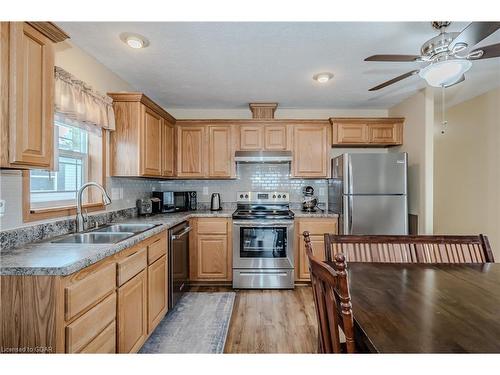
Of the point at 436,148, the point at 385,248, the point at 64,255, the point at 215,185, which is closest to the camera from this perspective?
the point at 64,255

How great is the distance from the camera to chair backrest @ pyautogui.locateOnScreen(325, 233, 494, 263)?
173cm

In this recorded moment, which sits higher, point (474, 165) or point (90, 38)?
point (90, 38)

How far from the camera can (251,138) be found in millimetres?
3648

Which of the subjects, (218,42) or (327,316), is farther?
(218,42)

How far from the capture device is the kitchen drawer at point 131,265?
1.62 metres

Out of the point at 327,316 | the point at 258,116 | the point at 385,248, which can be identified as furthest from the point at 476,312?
the point at 258,116

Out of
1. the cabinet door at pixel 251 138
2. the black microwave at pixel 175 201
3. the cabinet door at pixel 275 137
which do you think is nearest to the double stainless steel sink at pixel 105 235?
the black microwave at pixel 175 201

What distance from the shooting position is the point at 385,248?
178cm

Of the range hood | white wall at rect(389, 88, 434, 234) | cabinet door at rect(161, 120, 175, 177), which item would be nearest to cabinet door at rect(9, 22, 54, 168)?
cabinet door at rect(161, 120, 175, 177)

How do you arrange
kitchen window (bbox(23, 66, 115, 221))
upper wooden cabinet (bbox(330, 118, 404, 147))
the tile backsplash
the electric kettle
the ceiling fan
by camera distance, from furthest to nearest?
1. the tile backsplash
2. the electric kettle
3. upper wooden cabinet (bbox(330, 118, 404, 147))
4. kitchen window (bbox(23, 66, 115, 221))
5. the ceiling fan

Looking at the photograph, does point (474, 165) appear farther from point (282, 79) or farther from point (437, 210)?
point (282, 79)

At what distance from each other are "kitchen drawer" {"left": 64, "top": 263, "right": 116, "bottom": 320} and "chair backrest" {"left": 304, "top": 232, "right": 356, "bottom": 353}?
1.06 meters

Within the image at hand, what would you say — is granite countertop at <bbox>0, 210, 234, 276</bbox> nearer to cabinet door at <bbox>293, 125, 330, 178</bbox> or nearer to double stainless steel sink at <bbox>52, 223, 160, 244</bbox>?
double stainless steel sink at <bbox>52, 223, 160, 244</bbox>
